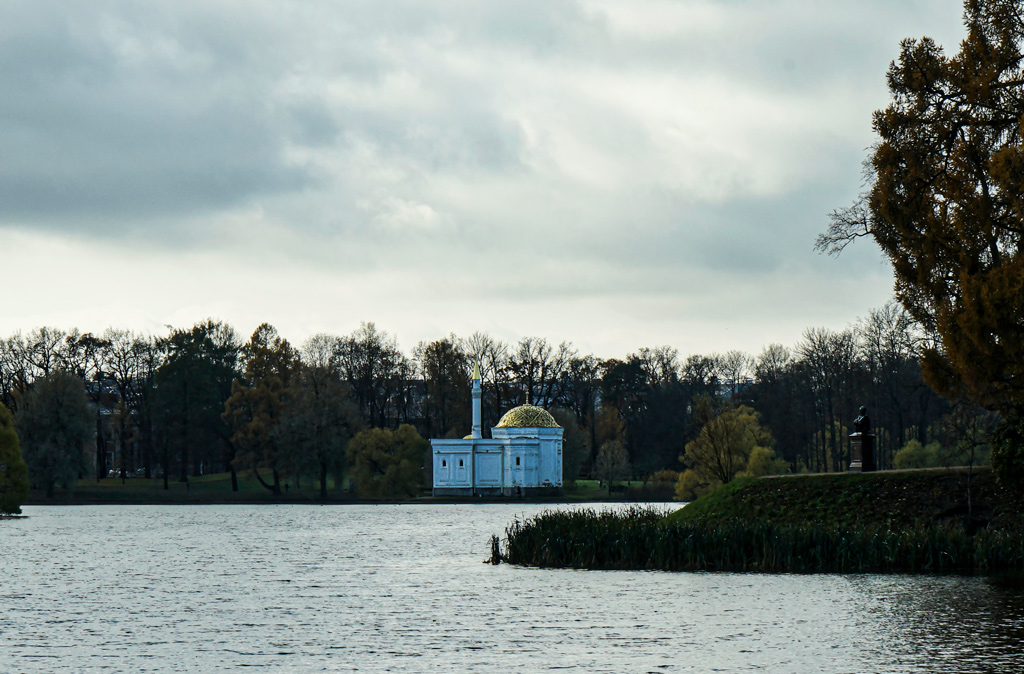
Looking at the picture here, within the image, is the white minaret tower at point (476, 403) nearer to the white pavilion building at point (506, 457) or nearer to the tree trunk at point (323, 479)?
the white pavilion building at point (506, 457)

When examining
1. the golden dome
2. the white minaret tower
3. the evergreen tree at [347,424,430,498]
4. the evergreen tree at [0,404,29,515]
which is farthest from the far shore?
the evergreen tree at [0,404,29,515]

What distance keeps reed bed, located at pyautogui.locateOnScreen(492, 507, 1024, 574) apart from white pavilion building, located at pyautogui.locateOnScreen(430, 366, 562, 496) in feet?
206

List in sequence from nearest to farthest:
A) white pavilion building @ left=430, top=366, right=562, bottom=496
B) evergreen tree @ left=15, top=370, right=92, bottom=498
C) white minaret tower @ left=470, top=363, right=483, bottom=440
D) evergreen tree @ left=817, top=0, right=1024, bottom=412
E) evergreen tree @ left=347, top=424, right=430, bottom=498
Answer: evergreen tree @ left=817, top=0, right=1024, bottom=412, evergreen tree @ left=15, top=370, right=92, bottom=498, evergreen tree @ left=347, top=424, right=430, bottom=498, white minaret tower @ left=470, top=363, right=483, bottom=440, white pavilion building @ left=430, top=366, right=562, bottom=496

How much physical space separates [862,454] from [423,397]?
220 feet

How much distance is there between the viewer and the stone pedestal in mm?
36312

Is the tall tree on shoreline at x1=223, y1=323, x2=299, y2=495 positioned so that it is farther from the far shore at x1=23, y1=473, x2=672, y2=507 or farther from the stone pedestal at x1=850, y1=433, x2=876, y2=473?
the stone pedestal at x1=850, y1=433, x2=876, y2=473

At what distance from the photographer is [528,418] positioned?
94.9 metres

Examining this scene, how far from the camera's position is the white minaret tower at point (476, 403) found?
3723 inches

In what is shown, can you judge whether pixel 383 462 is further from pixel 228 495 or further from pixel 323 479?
pixel 228 495

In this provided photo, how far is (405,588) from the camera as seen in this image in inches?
1090

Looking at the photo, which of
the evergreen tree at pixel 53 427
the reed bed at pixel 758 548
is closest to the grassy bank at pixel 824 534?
the reed bed at pixel 758 548

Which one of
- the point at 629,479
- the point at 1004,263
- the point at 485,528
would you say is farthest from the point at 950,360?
the point at 629,479

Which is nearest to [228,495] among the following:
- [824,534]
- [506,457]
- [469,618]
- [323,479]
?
[323,479]

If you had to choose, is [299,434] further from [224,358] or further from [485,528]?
[485,528]
